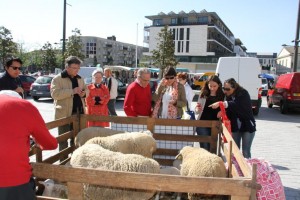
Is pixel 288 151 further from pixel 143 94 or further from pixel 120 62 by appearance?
pixel 120 62

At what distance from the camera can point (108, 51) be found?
381 feet

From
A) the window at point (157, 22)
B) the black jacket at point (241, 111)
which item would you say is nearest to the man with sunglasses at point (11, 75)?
the black jacket at point (241, 111)

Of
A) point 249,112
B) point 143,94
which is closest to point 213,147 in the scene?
point 249,112

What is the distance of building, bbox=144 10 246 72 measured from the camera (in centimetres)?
7369

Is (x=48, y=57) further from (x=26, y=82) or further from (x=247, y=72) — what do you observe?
(x=247, y=72)

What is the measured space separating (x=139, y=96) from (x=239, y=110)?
1641 mm

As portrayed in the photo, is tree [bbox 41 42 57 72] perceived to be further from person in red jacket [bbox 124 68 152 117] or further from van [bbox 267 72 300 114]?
person in red jacket [bbox 124 68 152 117]

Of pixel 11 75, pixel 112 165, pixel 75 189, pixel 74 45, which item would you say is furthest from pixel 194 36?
pixel 75 189

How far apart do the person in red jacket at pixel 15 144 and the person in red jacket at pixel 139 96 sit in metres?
2.92

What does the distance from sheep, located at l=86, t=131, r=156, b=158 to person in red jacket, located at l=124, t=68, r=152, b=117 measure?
1.50 m

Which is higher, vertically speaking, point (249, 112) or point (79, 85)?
point (79, 85)

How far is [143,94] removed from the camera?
5285 mm

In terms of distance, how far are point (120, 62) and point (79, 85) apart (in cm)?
12147

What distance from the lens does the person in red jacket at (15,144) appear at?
2.18m
